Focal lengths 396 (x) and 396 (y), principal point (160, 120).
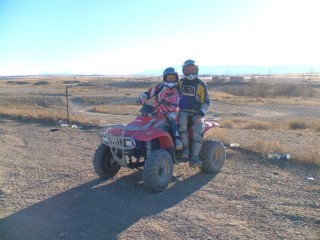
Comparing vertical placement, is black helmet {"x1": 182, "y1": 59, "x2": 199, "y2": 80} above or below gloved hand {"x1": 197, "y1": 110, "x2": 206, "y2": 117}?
above

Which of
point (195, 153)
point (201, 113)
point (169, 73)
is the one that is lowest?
point (195, 153)

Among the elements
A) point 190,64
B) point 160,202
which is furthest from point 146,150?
point 190,64

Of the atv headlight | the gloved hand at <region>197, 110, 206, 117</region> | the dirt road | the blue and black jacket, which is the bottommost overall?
the dirt road

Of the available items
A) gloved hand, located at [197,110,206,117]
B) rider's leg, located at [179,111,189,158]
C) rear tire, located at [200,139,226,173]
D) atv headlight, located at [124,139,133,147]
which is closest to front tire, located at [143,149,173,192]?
atv headlight, located at [124,139,133,147]

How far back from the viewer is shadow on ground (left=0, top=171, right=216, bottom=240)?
5430mm

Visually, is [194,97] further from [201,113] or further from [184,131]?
[184,131]

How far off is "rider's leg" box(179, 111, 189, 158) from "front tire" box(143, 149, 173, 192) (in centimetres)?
64

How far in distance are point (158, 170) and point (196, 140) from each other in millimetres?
1289

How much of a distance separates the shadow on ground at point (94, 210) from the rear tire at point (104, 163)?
0.21m

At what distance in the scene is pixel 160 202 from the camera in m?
6.69

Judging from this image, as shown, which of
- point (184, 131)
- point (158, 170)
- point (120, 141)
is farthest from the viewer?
point (184, 131)

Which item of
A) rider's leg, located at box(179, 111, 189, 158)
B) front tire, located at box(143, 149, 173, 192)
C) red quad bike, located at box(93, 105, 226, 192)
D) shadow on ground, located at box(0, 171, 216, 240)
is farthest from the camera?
rider's leg, located at box(179, 111, 189, 158)

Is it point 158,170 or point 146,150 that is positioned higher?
point 146,150

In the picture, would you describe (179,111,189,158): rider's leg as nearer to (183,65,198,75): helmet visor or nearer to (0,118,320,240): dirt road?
(0,118,320,240): dirt road
